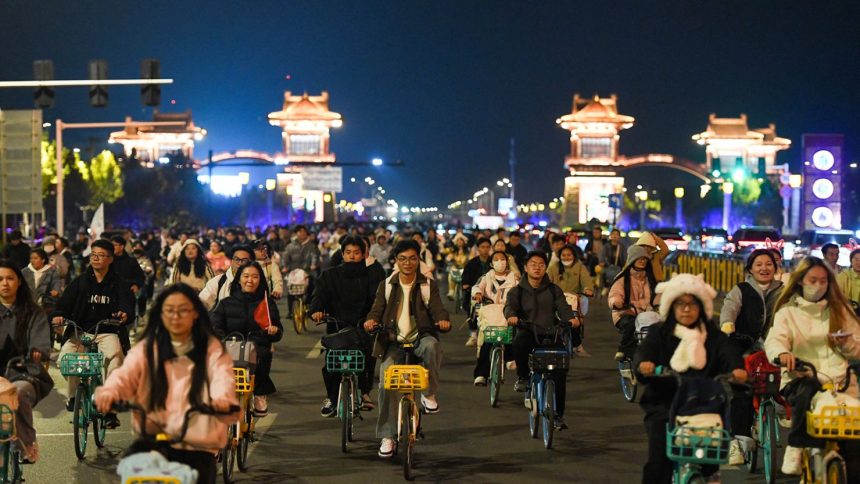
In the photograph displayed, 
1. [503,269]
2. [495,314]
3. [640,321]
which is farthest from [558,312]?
[503,269]

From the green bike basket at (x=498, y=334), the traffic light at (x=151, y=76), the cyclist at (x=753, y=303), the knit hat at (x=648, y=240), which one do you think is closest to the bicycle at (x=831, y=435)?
the cyclist at (x=753, y=303)

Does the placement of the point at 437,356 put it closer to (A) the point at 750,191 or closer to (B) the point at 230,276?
(B) the point at 230,276

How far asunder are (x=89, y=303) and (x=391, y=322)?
281 cm

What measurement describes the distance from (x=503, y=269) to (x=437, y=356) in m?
4.88

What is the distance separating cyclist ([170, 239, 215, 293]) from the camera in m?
16.4

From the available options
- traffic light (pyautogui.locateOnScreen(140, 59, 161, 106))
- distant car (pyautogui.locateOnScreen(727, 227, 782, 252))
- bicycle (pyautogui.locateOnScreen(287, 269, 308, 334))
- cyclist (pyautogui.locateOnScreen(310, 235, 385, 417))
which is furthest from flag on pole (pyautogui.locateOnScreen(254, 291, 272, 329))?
distant car (pyautogui.locateOnScreen(727, 227, 782, 252))

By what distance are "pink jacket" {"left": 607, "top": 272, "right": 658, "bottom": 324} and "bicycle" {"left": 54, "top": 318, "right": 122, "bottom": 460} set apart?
4.79 metres

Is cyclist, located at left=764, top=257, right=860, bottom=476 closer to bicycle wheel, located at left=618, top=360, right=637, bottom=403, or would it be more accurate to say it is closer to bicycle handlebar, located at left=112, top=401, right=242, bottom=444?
bicycle handlebar, located at left=112, top=401, right=242, bottom=444

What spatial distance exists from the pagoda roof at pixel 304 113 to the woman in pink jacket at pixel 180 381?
554ft

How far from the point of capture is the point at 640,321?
11.8m

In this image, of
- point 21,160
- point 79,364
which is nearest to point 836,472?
point 79,364

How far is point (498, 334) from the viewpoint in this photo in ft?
40.7

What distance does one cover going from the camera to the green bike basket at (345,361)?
392 inches

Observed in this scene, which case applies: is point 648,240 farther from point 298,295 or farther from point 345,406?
point 298,295
